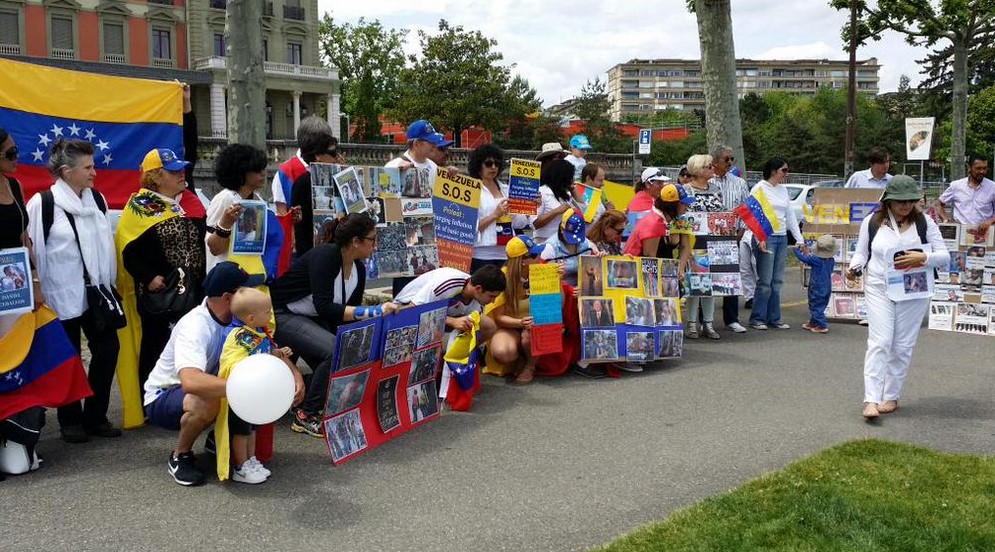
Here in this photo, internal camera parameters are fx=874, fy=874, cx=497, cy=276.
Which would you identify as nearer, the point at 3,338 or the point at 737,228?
the point at 3,338

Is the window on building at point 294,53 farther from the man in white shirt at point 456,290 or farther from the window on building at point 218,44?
the man in white shirt at point 456,290

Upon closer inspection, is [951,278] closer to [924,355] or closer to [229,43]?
[924,355]

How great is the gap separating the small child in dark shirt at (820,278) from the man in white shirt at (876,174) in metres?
1.31

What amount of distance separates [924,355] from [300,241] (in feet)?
20.4

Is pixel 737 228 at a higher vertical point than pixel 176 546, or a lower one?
higher

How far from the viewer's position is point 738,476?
512 cm

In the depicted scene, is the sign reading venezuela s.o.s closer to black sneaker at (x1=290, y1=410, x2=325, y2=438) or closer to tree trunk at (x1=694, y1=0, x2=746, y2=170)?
black sneaker at (x1=290, y1=410, x2=325, y2=438)

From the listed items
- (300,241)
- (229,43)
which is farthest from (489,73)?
(300,241)

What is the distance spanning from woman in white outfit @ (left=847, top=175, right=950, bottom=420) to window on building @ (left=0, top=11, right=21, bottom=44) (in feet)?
193

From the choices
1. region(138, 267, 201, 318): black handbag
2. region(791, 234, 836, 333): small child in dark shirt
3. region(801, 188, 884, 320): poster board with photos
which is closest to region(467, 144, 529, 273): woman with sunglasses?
region(138, 267, 201, 318): black handbag

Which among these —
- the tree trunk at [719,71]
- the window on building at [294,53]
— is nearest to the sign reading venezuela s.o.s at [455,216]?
the tree trunk at [719,71]

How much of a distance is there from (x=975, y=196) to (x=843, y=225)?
202cm

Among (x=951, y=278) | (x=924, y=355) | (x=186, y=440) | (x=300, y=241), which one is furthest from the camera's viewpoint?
(x=951, y=278)

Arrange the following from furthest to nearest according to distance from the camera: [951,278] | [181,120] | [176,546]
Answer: [951,278] < [181,120] < [176,546]
